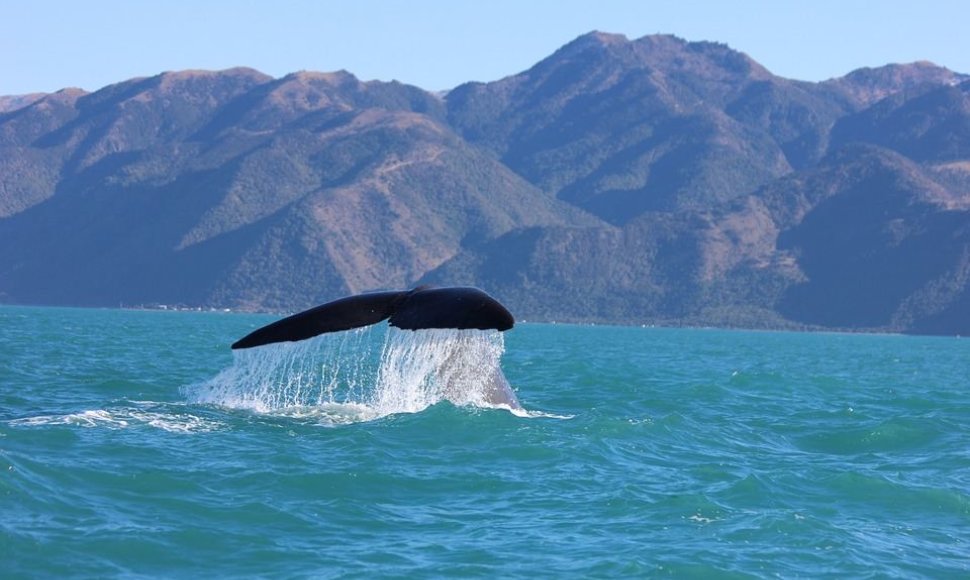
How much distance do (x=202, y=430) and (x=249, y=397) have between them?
14.7 feet

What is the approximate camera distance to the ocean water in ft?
44.9

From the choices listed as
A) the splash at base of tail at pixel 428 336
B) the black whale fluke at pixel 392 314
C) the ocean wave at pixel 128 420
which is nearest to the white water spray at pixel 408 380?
the splash at base of tail at pixel 428 336

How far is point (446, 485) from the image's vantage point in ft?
56.3

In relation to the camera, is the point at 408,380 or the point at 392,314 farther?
the point at 408,380

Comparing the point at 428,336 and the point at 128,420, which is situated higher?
the point at 428,336

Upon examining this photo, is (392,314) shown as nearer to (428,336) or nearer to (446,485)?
(428,336)

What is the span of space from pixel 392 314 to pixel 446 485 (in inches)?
84.7

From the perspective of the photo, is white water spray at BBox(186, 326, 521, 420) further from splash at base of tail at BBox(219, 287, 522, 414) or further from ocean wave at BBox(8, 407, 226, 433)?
ocean wave at BBox(8, 407, 226, 433)

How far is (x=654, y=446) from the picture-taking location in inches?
841

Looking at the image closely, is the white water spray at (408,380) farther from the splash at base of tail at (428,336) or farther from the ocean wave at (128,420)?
the ocean wave at (128,420)

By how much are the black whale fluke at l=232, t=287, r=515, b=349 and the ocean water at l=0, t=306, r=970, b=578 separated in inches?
11.6

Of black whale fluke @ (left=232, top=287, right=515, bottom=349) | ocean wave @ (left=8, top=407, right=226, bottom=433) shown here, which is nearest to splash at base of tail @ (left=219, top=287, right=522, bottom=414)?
black whale fluke @ (left=232, top=287, right=515, bottom=349)

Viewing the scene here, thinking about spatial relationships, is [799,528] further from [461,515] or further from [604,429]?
[604,429]

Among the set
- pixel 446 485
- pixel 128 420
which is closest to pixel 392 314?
pixel 446 485
